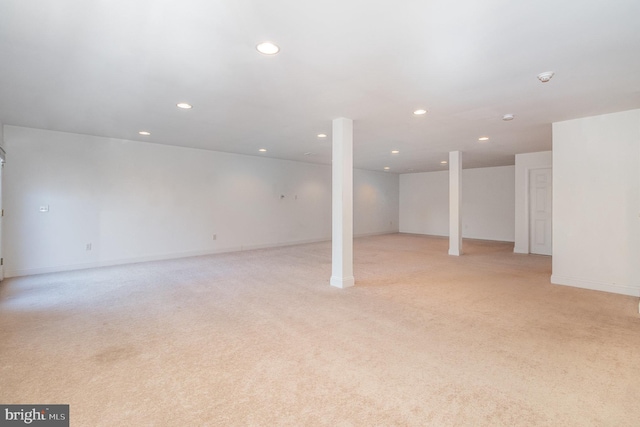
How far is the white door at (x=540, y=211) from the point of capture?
297 inches

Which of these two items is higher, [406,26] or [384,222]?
[406,26]

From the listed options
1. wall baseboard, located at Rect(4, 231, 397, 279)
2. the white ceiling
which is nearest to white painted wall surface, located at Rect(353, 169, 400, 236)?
wall baseboard, located at Rect(4, 231, 397, 279)

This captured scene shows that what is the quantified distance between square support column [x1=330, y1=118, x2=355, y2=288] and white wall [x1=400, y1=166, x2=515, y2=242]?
7.67 meters

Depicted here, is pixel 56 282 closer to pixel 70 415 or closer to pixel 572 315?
pixel 70 415

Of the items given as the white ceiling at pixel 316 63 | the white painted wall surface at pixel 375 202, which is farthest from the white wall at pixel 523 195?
the white painted wall surface at pixel 375 202

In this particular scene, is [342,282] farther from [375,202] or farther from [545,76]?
[375,202]

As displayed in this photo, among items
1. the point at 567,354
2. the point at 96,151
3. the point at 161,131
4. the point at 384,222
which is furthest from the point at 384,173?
the point at 567,354

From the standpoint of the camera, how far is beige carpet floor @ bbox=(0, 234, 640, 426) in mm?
1890

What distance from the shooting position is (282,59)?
2.76 m

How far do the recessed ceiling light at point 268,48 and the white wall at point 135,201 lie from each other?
5.22 meters

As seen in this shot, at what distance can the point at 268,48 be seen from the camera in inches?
100

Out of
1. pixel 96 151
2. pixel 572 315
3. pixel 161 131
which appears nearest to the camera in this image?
pixel 572 315

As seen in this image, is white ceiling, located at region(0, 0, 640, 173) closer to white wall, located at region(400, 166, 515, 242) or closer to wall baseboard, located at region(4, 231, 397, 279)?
wall baseboard, located at region(4, 231, 397, 279)

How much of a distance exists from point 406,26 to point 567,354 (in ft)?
9.64
